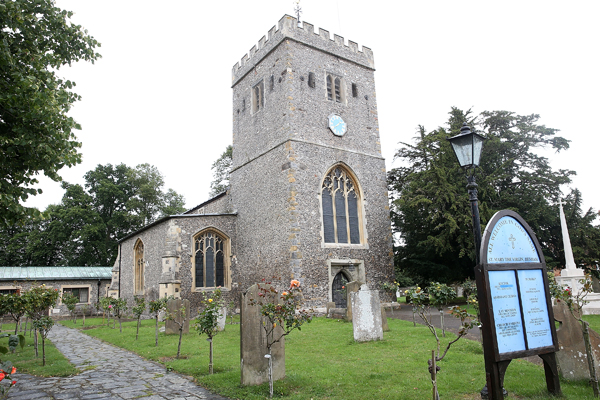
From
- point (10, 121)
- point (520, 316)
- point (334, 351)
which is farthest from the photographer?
point (334, 351)

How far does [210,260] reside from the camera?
20.2 meters

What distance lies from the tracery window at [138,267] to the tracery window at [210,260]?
5815mm

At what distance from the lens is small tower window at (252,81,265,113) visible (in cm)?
2114

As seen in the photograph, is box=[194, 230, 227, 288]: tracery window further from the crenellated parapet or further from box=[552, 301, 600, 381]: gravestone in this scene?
box=[552, 301, 600, 381]: gravestone

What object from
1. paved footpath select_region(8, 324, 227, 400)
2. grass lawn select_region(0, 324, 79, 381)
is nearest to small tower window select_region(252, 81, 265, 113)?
grass lawn select_region(0, 324, 79, 381)

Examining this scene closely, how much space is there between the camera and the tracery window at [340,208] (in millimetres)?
18906

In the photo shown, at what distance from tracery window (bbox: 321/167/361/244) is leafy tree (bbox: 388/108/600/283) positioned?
2.51m

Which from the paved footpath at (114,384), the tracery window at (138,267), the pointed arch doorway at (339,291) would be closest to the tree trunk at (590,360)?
the paved footpath at (114,384)

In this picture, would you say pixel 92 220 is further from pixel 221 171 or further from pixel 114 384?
pixel 114 384

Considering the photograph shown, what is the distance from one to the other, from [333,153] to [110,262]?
87.4 ft

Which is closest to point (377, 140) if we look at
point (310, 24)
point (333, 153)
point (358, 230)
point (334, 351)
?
point (333, 153)

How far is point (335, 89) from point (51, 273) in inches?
895

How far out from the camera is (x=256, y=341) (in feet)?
21.3

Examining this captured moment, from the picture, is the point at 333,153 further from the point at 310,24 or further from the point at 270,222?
the point at 310,24
